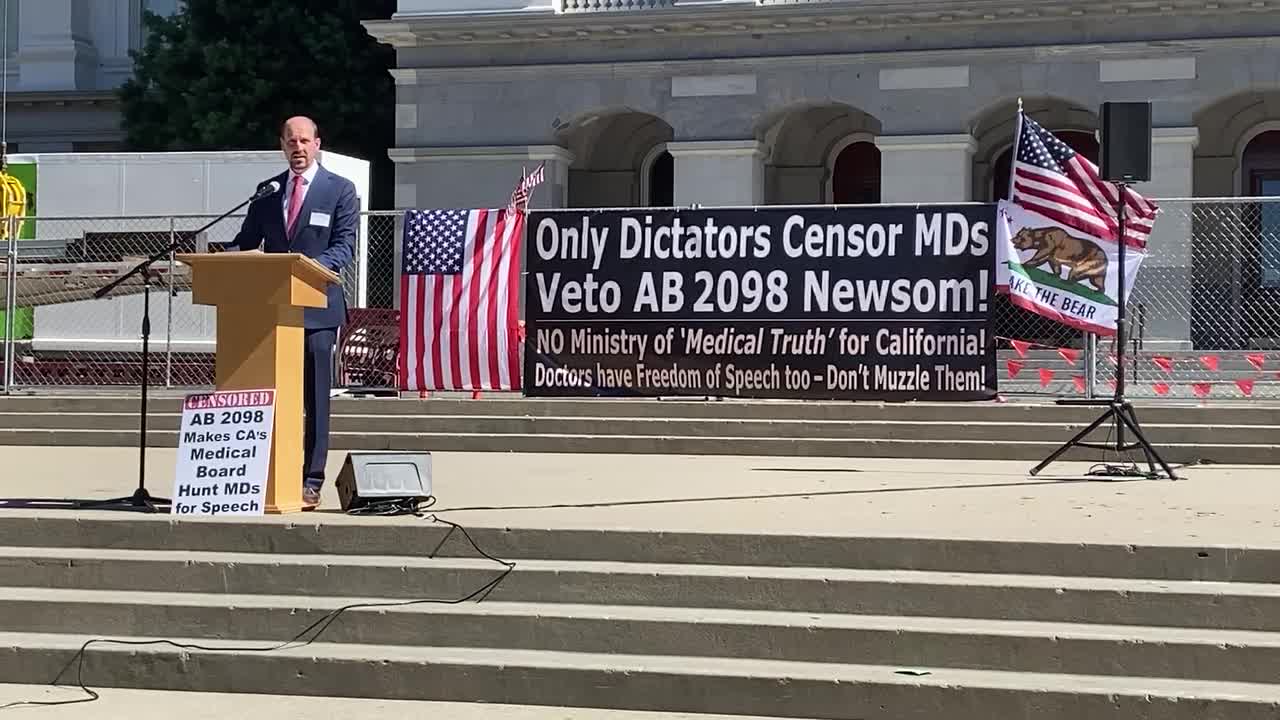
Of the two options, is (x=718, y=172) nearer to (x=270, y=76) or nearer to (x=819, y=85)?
(x=819, y=85)

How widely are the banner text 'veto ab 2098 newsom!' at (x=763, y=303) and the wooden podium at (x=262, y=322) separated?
6.87 m

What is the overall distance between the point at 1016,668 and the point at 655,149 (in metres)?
23.0

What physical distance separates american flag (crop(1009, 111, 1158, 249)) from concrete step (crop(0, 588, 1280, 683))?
23.9 ft

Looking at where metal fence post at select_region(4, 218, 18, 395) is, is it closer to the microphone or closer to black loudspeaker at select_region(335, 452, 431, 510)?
the microphone

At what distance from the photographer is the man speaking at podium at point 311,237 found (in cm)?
936

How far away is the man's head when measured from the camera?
30.3ft

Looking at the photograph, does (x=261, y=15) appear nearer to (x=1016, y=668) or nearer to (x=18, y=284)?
(x=18, y=284)

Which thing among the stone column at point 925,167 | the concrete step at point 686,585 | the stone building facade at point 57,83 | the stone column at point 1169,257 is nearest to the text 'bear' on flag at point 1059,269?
the stone column at point 1169,257

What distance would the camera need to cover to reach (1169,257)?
22062 mm

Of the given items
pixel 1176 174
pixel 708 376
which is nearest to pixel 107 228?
pixel 708 376

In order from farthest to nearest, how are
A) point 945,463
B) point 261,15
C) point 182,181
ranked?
point 261,15 → point 182,181 → point 945,463

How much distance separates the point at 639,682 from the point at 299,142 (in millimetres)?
3675

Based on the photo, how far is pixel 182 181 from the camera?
22453 millimetres

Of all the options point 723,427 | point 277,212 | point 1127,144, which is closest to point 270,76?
point 723,427
